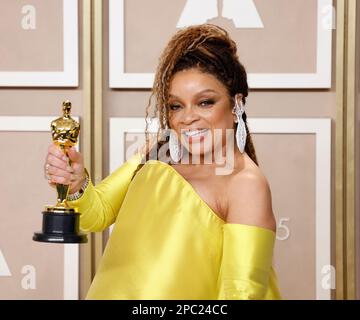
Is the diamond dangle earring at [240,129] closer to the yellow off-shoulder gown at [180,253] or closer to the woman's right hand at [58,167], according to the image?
the yellow off-shoulder gown at [180,253]

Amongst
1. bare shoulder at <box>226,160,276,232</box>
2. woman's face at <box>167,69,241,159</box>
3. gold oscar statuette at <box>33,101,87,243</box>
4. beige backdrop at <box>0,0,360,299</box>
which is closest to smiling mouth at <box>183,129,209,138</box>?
woman's face at <box>167,69,241,159</box>

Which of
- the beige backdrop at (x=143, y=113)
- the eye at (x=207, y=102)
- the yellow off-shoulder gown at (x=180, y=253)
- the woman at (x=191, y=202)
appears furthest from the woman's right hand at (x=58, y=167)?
the beige backdrop at (x=143, y=113)

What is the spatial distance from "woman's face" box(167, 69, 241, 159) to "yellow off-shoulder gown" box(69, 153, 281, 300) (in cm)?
8

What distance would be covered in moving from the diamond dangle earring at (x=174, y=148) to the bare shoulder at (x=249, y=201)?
0.46 ft

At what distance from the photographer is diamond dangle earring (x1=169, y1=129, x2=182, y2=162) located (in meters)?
1.11

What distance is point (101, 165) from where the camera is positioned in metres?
1.62

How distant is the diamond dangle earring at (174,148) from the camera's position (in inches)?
43.6

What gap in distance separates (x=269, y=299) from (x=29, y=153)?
35.5 inches

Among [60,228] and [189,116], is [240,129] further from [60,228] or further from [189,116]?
[60,228]

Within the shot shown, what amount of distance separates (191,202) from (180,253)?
9cm

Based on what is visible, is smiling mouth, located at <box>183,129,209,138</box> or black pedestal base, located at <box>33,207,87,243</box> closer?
black pedestal base, located at <box>33,207,87,243</box>

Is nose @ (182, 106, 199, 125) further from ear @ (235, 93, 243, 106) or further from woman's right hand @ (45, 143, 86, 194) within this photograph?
woman's right hand @ (45, 143, 86, 194)

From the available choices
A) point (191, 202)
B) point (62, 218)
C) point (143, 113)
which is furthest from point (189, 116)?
point (143, 113)
